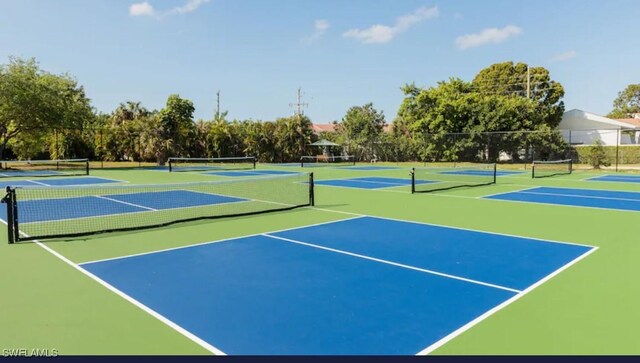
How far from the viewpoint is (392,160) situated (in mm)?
40938

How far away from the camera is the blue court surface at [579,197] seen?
44.0 ft

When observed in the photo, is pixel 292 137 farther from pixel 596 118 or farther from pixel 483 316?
pixel 483 316

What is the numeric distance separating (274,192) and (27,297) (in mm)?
11583

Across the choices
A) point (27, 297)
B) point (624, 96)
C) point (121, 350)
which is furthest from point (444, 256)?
point (624, 96)

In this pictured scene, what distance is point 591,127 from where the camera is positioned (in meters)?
51.3

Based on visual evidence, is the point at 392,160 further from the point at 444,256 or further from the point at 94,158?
the point at 444,256

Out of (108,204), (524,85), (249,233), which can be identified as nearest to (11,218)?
(249,233)

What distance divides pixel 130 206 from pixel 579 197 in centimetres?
1359

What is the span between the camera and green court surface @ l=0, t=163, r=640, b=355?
402 centimetres

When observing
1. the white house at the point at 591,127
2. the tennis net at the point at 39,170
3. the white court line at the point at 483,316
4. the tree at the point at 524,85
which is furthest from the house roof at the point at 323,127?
the white court line at the point at 483,316

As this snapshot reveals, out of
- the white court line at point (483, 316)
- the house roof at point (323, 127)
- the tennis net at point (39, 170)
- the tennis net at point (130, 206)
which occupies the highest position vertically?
the house roof at point (323, 127)

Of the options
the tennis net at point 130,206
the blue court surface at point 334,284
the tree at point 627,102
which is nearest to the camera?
the blue court surface at point 334,284

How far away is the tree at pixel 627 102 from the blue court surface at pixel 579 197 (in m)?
77.6

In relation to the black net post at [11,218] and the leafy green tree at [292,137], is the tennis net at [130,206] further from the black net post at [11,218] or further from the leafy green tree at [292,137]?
the leafy green tree at [292,137]
